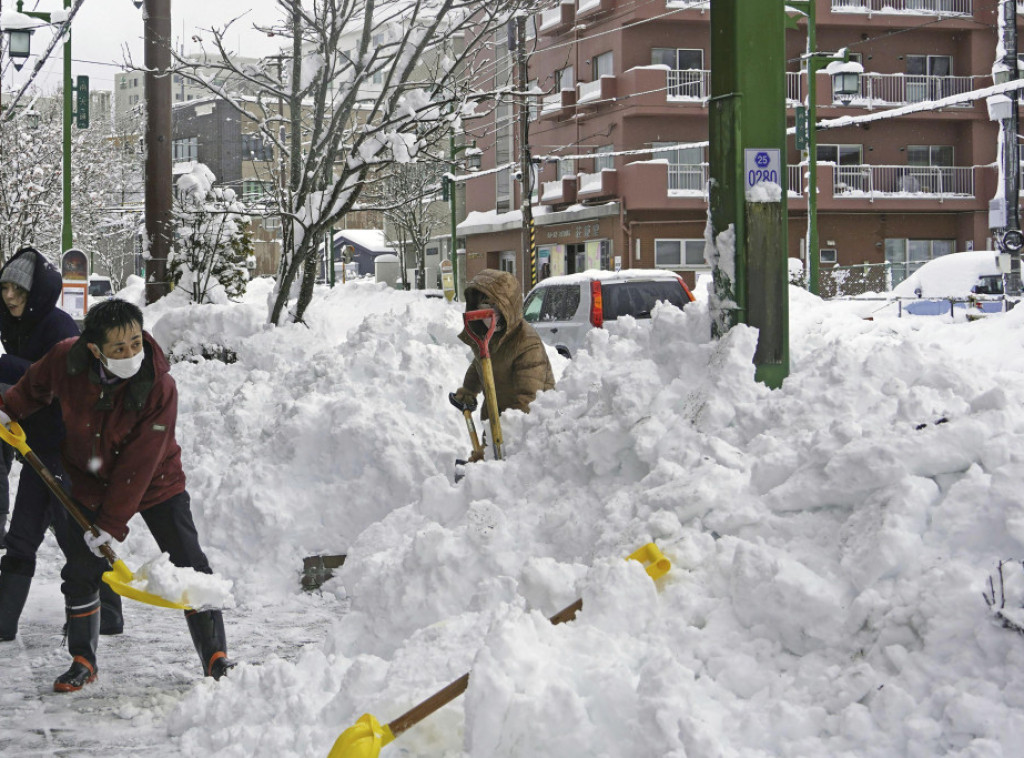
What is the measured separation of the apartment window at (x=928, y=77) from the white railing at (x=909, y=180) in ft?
7.72

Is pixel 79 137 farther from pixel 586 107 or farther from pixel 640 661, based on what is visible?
pixel 640 661

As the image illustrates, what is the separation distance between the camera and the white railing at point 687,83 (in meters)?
34.1

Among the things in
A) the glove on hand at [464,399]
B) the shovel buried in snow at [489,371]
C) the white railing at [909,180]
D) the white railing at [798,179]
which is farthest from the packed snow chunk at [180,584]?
the white railing at [909,180]

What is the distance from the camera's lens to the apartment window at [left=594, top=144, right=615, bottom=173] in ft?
116

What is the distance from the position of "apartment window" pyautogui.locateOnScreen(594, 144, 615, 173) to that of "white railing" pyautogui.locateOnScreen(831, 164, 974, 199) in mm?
7101

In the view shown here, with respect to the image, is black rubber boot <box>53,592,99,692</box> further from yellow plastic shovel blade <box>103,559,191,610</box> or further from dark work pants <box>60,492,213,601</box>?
yellow plastic shovel blade <box>103,559,191,610</box>

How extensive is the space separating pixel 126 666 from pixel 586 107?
32653 mm

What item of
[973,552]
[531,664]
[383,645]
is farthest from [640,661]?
[383,645]

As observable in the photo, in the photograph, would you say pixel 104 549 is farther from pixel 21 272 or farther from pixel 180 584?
pixel 21 272

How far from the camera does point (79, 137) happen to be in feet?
138

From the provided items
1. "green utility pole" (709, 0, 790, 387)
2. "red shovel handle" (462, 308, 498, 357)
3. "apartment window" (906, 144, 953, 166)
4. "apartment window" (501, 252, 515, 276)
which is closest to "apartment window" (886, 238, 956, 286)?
"apartment window" (906, 144, 953, 166)

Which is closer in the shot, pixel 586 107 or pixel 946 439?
pixel 946 439

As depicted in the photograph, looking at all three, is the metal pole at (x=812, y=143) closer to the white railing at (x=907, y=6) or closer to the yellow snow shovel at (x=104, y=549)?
the white railing at (x=907, y=6)

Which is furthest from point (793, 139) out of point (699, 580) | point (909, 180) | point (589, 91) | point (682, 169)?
point (699, 580)
